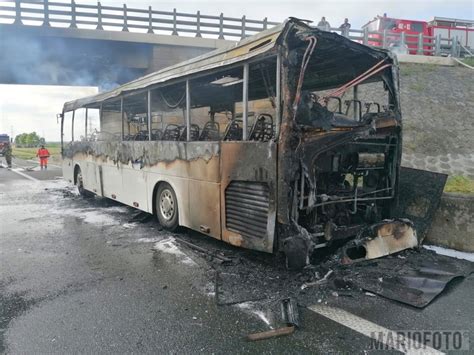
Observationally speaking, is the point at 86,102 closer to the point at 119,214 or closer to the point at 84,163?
the point at 84,163

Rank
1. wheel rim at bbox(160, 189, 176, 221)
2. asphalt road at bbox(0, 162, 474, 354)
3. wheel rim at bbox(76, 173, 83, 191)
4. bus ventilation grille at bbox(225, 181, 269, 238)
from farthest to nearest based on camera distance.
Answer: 1. wheel rim at bbox(76, 173, 83, 191)
2. wheel rim at bbox(160, 189, 176, 221)
3. bus ventilation grille at bbox(225, 181, 269, 238)
4. asphalt road at bbox(0, 162, 474, 354)

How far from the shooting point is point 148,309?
3609mm

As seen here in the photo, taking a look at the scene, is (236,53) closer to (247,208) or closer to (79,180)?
(247,208)

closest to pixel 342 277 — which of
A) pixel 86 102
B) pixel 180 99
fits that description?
pixel 180 99

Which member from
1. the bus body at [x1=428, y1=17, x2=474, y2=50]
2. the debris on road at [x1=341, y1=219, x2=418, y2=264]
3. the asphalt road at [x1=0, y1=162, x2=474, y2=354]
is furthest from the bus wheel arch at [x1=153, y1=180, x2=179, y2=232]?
the bus body at [x1=428, y1=17, x2=474, y2=50]

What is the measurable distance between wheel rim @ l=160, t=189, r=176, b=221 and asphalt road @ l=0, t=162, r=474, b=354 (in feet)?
2.11

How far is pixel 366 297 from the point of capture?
381 centimetres

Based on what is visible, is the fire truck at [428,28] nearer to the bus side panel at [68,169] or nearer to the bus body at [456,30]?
the bus body at [456,30]

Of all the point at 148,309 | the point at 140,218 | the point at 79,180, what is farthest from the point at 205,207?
the point at 79,180

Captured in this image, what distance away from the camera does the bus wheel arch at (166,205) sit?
6.23m

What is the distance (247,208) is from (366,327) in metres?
1.86

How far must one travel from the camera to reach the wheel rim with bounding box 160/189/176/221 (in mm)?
6363

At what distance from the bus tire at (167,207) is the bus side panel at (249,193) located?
63.2 inches

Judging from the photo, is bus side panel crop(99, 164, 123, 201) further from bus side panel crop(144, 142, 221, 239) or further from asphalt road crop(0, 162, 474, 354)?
asphalt road crop(0, 162, 474, 354)
